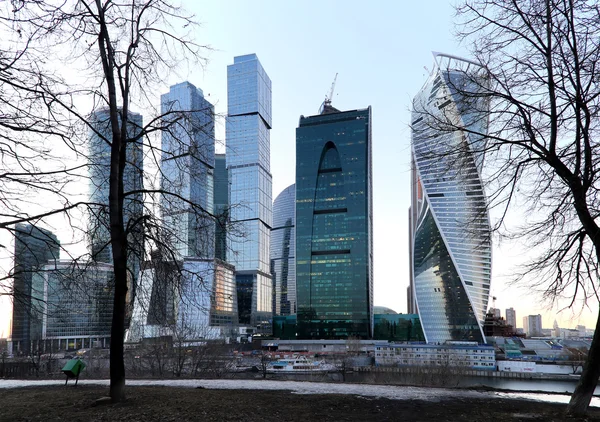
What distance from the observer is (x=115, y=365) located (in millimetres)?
8758

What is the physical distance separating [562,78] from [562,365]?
78101 mm

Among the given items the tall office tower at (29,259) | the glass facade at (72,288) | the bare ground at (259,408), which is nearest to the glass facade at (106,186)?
the glass facade at (72,288)

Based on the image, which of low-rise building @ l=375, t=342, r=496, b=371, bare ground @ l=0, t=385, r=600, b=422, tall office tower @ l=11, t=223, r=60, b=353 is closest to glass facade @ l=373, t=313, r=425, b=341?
low-rise building @ l=375, t=342, r=496, b=371

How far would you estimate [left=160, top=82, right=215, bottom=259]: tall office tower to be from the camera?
376 inches

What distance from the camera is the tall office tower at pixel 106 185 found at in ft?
29.7

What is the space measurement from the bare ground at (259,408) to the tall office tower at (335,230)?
401 ft

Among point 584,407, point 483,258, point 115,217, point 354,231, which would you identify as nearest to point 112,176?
point 115,217

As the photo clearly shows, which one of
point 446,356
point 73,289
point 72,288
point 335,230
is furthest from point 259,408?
point 335,230

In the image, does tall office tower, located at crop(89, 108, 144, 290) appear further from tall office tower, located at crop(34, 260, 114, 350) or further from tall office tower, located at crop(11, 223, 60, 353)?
tall office tower, located at crop(11, 223, 60, 353)

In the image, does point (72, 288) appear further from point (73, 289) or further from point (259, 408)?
point (259, 408)

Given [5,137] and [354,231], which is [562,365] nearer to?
[354,231]

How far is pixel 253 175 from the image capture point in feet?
559

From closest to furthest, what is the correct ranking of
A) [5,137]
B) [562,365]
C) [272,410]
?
[5,137]
[272,410]
[562,365]

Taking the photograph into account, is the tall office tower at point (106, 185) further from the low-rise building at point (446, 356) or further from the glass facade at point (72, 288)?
the low-rise building at point (446, 356)
